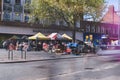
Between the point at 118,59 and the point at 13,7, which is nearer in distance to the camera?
the point at 118,59

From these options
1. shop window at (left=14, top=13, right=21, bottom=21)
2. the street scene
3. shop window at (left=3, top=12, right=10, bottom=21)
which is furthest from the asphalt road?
shop window at (left=14, top=13, right=21, bottom=21)

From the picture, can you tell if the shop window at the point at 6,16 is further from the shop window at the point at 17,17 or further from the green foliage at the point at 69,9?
the green foliage at the point at 69,9

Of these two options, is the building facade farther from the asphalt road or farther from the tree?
the asphalt road

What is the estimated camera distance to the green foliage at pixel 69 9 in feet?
167

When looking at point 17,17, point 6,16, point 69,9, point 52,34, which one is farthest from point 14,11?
point 69,9

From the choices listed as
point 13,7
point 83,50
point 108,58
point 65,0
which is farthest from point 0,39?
point 108,58

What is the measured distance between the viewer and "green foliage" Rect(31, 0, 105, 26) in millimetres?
51000

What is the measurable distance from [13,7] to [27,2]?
2.79 meters

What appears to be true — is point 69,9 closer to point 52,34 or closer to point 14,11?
point 52,34

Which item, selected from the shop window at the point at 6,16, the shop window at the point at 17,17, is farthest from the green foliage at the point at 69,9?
the shop window at the point at 17,17

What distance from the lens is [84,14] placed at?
5200cm

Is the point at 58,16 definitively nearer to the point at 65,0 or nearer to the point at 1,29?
the point at 65,0

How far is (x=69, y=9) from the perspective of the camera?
51.5 metres

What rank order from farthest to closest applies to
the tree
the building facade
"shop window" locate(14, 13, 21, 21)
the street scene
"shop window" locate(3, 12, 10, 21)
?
"shop window" locate(14, 13, 21, 21) < the building facade < "shop window" locate(3, 12, 10, 21) < the tree < the street scene
